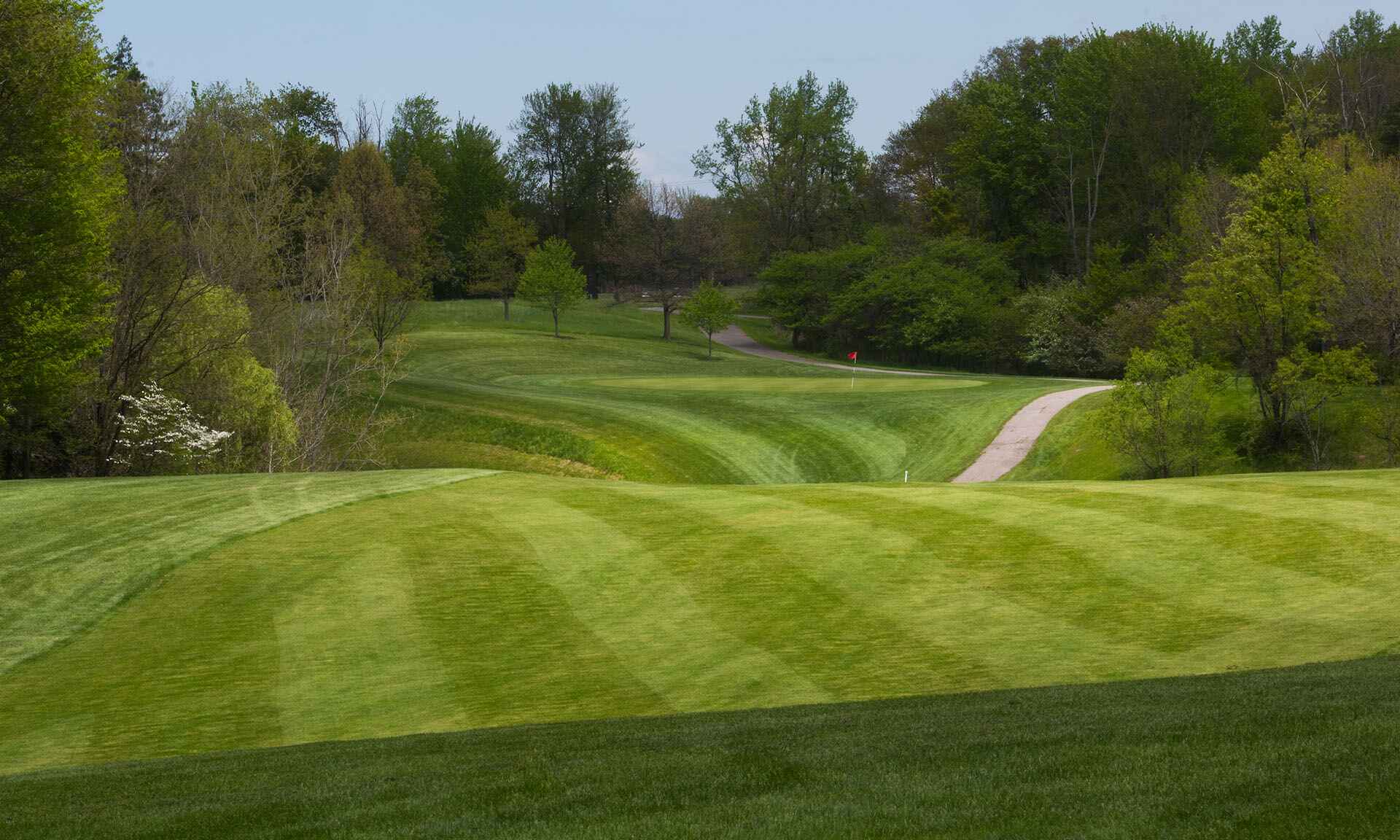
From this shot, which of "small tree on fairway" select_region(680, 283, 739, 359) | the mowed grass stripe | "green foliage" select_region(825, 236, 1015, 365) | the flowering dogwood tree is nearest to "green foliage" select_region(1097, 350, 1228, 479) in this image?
the mowed grass stripe

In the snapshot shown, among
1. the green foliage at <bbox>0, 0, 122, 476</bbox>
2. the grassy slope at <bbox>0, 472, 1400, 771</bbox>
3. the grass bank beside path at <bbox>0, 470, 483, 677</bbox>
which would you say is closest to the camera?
the grassy slope at <bbox>0, 472, 1400, 771</bbox>

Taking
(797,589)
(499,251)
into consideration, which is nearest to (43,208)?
(797,589)

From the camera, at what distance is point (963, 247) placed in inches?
3430

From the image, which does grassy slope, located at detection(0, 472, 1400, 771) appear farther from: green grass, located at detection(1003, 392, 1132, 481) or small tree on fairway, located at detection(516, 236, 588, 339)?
small tree on fairway, located at detection(516, 236, 588, 339)

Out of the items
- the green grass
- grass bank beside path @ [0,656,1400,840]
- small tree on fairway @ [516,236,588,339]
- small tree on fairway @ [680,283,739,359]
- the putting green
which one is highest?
small tree on fairway @ [516,236,588,339]

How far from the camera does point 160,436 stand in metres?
33.9

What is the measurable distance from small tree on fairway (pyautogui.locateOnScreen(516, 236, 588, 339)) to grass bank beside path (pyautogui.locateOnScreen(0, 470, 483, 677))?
6365cm

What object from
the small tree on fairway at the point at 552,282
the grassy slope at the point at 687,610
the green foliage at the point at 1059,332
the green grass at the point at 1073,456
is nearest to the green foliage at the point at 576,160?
the small tree on fairway at the point at 552,282

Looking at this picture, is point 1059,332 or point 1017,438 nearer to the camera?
point 1017,438

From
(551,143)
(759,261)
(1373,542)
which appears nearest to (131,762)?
(1373,542)

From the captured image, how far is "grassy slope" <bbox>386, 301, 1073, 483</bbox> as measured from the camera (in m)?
42.4

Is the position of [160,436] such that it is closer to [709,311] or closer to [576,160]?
[709,311]

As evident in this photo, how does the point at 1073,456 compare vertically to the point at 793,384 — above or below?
below

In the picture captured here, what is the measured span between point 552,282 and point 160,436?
5507 centimetres
